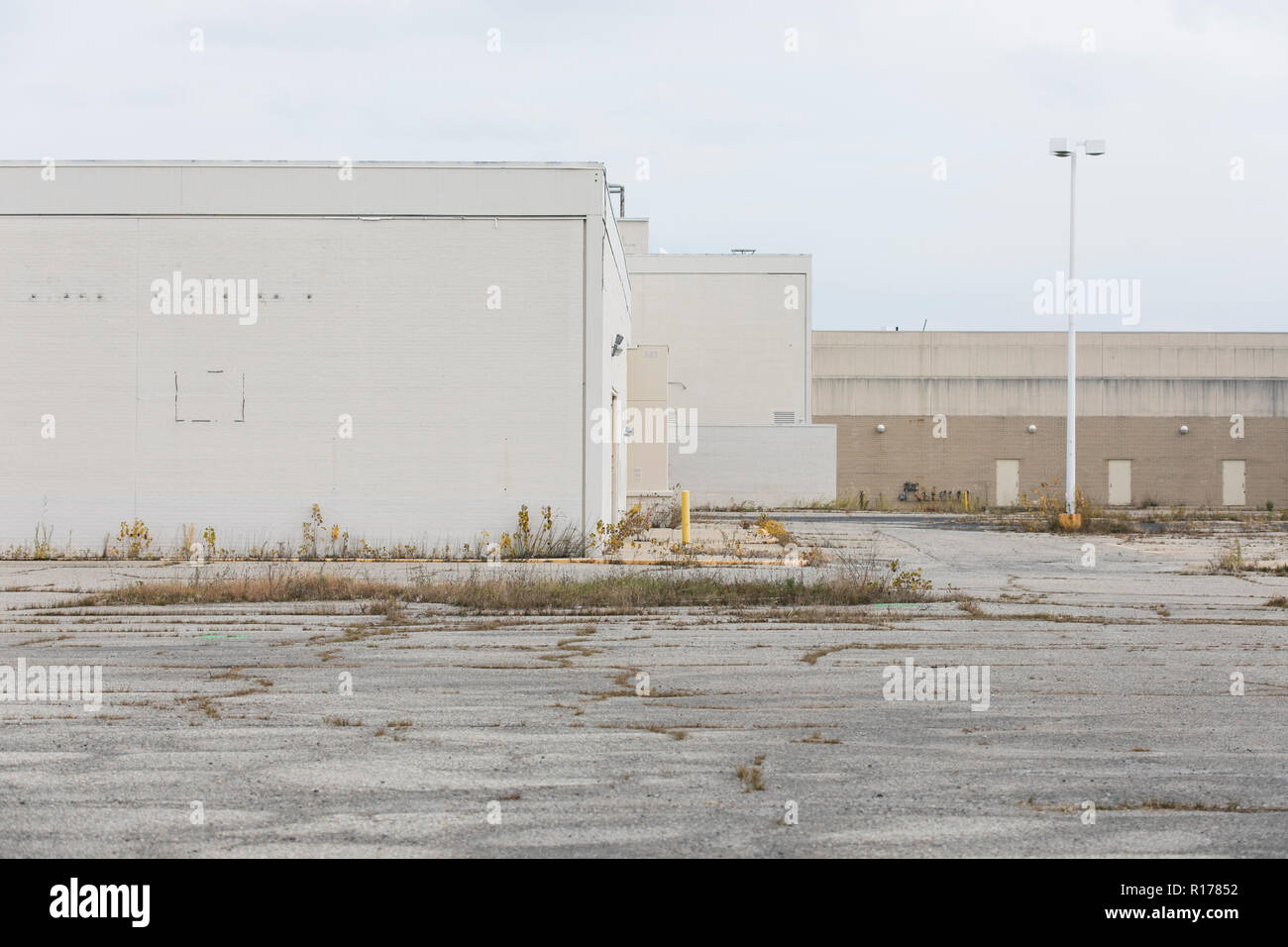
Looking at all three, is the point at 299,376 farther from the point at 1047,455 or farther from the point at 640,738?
the point at 1047,455

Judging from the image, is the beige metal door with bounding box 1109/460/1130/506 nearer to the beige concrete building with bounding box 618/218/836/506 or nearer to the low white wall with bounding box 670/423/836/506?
the low white wall with bounding box 670/423/836/506

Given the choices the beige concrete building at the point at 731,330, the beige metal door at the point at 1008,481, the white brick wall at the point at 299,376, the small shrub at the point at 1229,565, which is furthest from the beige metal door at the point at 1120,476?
the white brick wall at the point at 299,376

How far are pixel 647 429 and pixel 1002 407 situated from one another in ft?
80.8

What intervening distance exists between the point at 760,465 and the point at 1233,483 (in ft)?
68.6

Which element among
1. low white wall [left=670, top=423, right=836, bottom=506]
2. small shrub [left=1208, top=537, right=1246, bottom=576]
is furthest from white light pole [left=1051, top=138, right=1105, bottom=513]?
low white wall [left=670, top=423, right=836, bottom=506]

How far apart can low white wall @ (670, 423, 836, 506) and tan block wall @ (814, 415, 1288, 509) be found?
355cm

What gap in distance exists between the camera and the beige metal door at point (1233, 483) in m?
54.0

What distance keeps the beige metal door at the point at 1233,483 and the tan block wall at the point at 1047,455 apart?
22 centimetres

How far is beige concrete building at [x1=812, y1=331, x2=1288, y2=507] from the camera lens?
53.7 metres

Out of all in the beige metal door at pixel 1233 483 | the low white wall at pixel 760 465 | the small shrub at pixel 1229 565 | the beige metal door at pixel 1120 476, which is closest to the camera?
the small shrub at pixel 1229 565

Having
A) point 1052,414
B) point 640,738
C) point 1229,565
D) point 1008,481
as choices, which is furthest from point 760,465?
point 640,738

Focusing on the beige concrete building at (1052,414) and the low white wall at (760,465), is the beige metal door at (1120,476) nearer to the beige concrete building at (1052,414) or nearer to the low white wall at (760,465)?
the beige concrete building at (1052,414)
